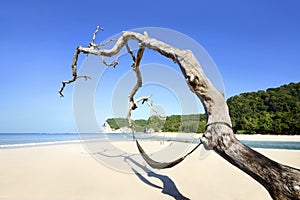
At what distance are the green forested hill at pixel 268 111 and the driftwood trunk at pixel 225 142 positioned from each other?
114 feet

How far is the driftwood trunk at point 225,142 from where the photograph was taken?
66.1 inches

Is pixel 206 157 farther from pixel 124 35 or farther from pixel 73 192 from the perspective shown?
pixel 124 35

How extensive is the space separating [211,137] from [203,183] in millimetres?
3008

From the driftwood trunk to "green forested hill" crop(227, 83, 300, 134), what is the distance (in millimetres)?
34744

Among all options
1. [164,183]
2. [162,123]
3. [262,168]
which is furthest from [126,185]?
[162,123]

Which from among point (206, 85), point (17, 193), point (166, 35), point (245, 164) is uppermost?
point (166, 35)

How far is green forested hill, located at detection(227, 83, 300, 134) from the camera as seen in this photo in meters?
33.0

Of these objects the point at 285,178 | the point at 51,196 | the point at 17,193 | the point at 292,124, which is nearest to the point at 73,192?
the point at 51,196

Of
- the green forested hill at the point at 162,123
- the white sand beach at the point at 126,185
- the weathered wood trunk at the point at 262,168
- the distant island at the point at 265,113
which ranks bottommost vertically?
the white sand beach at the point at 126,185

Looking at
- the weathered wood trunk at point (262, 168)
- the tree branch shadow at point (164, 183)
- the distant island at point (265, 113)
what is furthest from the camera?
the distant island at point (265, 113)

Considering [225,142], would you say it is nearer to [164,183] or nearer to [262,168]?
[262,168]

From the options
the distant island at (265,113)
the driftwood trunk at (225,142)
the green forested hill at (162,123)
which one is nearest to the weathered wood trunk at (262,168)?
the driftwood trunk at (225,142)

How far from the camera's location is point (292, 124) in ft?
104

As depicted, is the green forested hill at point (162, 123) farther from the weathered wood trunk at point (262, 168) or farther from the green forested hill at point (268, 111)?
the green forested hill at point (268, 111)
